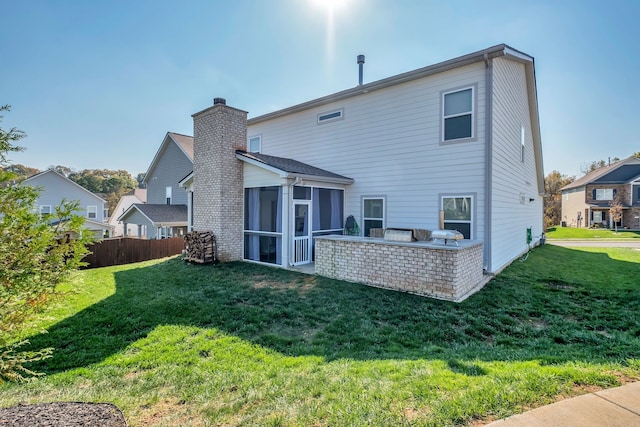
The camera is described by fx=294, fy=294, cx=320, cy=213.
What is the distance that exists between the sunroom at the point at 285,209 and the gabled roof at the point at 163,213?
1065 centimetres

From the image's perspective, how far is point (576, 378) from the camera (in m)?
2.78

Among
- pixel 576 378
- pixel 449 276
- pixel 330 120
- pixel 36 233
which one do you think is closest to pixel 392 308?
pixel 449 276

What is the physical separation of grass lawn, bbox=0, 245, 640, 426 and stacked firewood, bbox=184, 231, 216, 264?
2.23 m

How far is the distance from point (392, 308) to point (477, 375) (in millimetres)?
2833

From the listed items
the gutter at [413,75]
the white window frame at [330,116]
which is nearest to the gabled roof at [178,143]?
the gutter at [413,75]

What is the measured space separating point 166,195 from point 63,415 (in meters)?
22.4

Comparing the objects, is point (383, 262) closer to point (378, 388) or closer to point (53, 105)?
point (378, 388)

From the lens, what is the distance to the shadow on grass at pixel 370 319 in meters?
4.05

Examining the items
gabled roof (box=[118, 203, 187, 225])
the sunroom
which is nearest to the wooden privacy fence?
gabled roof (box=[118, 203, 187, 225])

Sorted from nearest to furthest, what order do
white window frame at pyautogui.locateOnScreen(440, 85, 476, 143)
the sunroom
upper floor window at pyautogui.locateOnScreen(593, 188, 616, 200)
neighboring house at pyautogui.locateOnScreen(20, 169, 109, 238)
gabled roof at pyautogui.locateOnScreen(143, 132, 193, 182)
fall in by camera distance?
white window frame at pyautogui.locateOnScreen(440, 85, 476, 143)
the sunroom
gabled roof at pyautogui.locateOnScreen(143, 132, 193, 182)
neighboring house at pyautogui.locateOnScreen(20, 169, 109, 238)
upper floor window at pyautogui.locateOnScreen(593, 188, 616, 200)

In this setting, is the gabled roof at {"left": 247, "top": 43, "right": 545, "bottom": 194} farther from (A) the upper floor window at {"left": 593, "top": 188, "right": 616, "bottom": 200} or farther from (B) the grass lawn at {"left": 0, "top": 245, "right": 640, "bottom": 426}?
(A) the upper floor window at {"left": 593, "top": 188, "right": 616, "bottom": 200}

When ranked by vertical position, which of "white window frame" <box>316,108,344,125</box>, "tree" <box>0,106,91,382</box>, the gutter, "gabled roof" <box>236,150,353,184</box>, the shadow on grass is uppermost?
the gutter

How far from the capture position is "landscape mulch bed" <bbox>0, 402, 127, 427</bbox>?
2.35 meters

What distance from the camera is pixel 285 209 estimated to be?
9.30 meters
